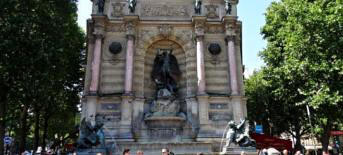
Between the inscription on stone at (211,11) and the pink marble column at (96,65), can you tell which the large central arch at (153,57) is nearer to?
the inscription on stone at (211,11)

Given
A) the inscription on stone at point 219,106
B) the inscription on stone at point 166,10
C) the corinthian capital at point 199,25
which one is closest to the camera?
the inscription on stone at point 219,106

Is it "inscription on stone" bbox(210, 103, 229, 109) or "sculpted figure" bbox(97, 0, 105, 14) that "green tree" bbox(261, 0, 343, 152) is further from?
"sculpted figure" bbox(97, 0, 105, 14)

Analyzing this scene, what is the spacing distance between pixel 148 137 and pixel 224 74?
22.5 ft

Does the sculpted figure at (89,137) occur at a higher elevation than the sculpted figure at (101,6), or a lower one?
lower

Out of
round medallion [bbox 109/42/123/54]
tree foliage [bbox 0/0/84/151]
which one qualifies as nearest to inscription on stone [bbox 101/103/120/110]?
tree foliage [bbox 0/0/84/151]

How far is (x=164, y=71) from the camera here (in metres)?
20.5

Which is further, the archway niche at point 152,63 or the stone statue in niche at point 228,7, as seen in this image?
the stone statue in niche at point 228,7

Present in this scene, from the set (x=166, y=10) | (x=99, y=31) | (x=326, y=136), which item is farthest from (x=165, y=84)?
(x=326, y=136)

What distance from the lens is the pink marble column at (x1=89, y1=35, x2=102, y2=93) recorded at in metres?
19.4

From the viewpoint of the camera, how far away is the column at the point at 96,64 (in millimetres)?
19391

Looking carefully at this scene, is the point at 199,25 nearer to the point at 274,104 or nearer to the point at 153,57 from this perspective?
the point at 153,57

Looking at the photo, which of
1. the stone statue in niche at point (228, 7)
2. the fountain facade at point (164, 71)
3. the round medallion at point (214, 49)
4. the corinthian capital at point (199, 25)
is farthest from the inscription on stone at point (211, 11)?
the round medallion at point (214, 49)

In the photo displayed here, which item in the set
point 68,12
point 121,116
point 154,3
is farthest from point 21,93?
point 154,3

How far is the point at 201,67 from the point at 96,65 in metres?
7.07
